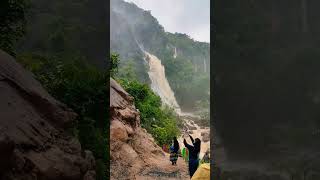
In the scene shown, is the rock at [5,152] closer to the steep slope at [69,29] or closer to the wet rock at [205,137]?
the steep slope at [69,29]

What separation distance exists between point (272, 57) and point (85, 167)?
11.2 ft

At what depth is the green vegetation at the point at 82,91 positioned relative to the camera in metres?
5.18

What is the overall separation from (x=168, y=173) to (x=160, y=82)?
1777 centimetres

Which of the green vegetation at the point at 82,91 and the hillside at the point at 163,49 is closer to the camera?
the green vegetation at the point at 82,91

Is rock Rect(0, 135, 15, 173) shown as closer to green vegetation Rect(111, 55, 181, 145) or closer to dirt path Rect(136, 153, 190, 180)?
dirt path Rect(136, 153, 190, 180)

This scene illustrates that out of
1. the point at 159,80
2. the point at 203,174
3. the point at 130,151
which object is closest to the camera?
the point at 203,174

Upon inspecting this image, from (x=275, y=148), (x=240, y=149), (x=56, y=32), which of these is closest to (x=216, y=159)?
(x=240, y=149)

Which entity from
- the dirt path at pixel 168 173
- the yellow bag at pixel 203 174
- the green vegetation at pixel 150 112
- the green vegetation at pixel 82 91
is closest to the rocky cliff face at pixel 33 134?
the green vegetation at pixel 82 91

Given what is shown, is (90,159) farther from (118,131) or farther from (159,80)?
(159,80)

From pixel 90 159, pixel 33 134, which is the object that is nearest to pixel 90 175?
pixel 90 159

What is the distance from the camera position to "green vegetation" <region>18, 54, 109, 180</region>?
518cm

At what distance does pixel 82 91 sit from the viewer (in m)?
5.30

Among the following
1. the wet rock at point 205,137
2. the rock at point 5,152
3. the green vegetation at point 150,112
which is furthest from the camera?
the wet rock at point 205,137

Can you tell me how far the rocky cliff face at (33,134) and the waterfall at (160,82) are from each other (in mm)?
23192
